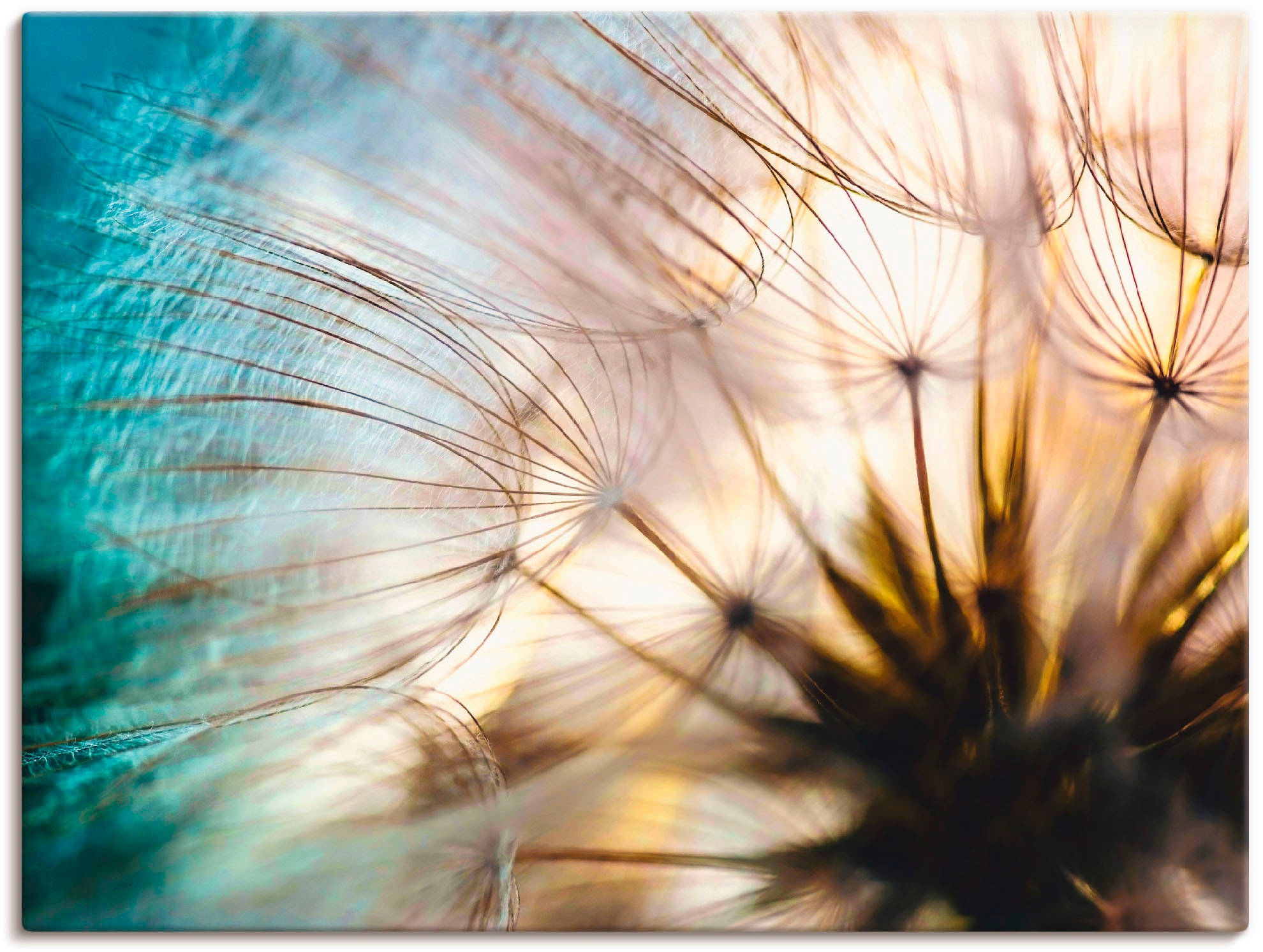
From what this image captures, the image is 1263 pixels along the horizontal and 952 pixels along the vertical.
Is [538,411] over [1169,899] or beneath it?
over

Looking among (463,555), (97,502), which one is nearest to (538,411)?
(463,555)

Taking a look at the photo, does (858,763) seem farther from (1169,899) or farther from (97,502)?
(97,502)

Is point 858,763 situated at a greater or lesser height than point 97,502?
lesser

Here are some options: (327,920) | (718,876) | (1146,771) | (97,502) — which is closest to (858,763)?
(718,876)

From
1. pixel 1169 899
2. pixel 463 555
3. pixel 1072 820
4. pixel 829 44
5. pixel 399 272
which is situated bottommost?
pixel 1169 899

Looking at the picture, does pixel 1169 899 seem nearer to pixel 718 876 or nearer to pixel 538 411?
pixel 718 876

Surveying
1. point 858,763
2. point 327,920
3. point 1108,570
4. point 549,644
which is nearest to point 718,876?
point 858,763

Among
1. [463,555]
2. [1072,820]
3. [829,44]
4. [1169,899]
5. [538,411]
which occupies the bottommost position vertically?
[1169,899]
